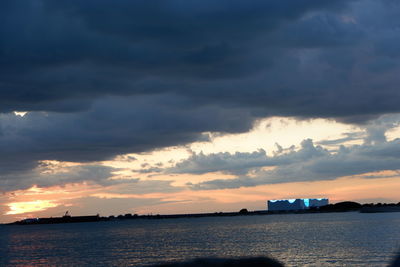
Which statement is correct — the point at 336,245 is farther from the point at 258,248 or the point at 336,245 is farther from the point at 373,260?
the point at 373,260

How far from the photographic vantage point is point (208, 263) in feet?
84.9

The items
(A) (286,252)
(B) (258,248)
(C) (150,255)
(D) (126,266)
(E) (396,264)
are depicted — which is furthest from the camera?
(B) (258,248)

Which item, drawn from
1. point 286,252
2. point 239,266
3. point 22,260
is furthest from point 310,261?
point 22,260

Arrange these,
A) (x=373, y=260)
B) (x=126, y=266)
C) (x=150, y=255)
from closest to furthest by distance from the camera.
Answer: (x=373, y=260)
(x=126, y=266)
(x=150, y=255)

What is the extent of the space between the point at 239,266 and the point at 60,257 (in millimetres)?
78727

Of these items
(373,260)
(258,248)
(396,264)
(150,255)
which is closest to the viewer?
(396,264)

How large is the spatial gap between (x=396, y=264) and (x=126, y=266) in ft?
186

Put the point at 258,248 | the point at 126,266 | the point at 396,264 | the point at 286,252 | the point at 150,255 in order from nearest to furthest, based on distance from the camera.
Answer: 1. the point at 396,264
2. the point at 126,266
3. the point at 286,252
4. the point at 150,255
5. the point at 258,248

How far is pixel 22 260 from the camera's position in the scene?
3851 inches

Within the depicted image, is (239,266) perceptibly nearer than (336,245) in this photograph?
Yes

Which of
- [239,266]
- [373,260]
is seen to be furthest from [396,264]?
[373,260]

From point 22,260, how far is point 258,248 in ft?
143

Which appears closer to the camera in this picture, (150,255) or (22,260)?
(150,255)

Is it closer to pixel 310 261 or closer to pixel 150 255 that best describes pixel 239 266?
pixel 310 261
